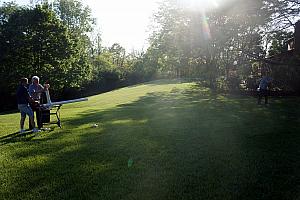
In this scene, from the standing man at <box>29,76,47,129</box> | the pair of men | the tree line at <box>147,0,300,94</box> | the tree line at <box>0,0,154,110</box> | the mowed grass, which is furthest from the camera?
the tree line at <box>0,0,154,110</box>

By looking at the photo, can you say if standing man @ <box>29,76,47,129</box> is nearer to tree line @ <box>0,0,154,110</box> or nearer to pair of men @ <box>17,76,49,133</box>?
pair of men @ <box>17,76,49,133</box>

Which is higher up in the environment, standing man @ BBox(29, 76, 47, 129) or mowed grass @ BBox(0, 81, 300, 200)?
standing man @ BBox(29, 76, 47, 129)

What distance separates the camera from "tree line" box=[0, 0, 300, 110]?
1941cm

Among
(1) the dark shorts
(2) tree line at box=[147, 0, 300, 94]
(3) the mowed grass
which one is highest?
(2) tree line at box=[147, 0, 300, 94]

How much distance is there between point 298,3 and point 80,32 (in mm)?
39109

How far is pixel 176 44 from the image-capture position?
28.9 metres

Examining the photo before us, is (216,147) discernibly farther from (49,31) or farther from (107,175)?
(49,31)

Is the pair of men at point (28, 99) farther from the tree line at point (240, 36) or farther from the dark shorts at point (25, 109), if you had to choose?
the tree line at point (240, 36)

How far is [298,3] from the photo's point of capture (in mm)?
19125

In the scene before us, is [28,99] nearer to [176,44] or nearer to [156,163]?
[156,163]

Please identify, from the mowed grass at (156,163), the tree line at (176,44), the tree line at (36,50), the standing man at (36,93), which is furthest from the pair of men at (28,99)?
the tree line at (36,50)

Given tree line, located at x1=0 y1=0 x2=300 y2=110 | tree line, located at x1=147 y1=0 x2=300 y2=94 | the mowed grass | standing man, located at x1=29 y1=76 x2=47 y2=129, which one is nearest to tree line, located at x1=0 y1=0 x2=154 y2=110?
tree line, located at x1=0 y1=0 x2=300 y2=110

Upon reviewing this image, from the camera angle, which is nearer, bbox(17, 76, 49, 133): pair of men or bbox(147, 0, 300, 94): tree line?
bbox(17, 76, 49, 133): pair of men

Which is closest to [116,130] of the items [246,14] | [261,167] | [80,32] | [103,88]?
[261,167]
